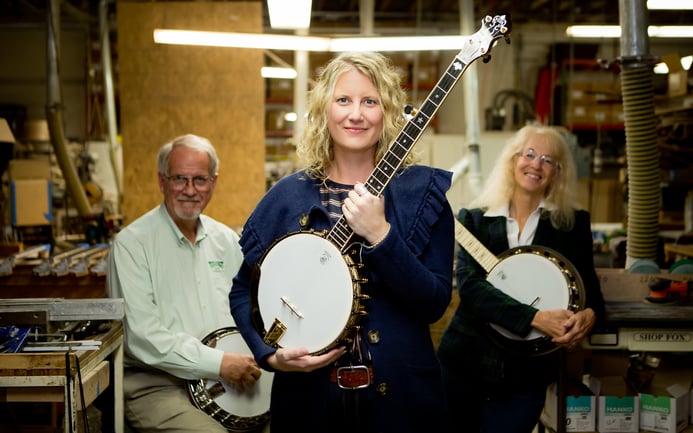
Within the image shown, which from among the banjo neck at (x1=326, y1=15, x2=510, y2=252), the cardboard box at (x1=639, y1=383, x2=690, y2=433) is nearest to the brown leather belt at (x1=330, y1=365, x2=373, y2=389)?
the banjo neck at (x1=326, y1=15, x2=510, y2=252)

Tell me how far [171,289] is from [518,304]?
4.47 ft

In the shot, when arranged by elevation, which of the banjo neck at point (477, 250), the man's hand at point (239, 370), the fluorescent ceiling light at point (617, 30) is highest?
the fluorescent ceiling light at point (617, 30)

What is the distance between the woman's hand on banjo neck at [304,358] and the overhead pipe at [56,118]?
513 cm

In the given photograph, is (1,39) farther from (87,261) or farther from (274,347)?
(274,347)

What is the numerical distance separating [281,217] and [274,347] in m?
0.34

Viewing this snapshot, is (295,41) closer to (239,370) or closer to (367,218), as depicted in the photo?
(239,370)

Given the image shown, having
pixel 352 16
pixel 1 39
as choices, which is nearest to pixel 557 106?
pixel 352 16

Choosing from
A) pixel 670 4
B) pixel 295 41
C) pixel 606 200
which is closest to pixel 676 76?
pixel 670 4

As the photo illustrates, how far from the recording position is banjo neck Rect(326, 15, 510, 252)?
5.55 ft

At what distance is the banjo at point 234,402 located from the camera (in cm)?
248

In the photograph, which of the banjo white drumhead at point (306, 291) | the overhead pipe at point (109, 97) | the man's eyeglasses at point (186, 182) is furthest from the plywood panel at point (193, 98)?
the banjo white drumhead at point (306, 291)

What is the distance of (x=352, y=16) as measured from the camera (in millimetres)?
10992

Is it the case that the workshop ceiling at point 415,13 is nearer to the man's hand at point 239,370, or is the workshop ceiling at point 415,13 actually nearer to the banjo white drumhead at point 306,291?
the man's hand at point 239,370

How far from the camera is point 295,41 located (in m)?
4.61
